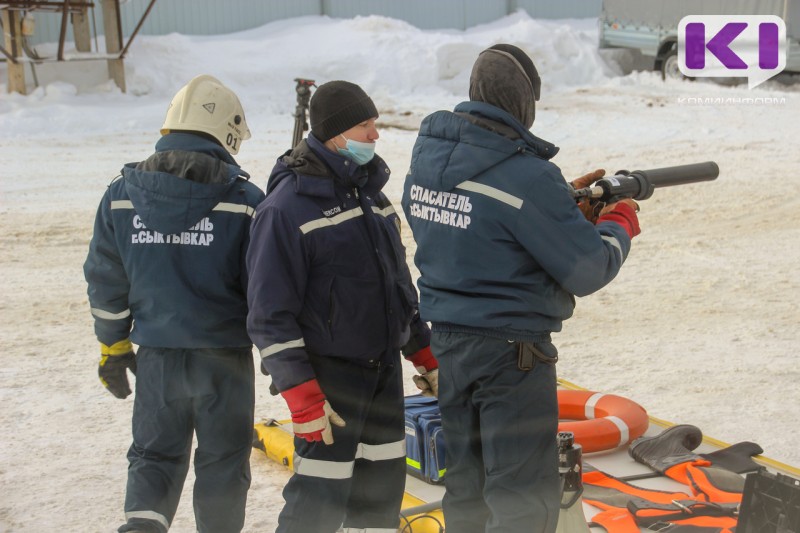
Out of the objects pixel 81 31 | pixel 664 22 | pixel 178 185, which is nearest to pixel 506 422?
pixel 178 185

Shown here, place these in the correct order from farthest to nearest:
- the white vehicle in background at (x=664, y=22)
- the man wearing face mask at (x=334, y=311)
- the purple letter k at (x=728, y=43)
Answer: the purple letter k at (x=728, y=43) < the white vehicle in background at (x=664, y=22) < the man wearing face mask at (x=334, y=311)

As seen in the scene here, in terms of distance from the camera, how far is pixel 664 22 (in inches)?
796

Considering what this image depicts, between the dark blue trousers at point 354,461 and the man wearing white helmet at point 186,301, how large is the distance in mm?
308

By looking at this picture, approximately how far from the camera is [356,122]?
12.2ft

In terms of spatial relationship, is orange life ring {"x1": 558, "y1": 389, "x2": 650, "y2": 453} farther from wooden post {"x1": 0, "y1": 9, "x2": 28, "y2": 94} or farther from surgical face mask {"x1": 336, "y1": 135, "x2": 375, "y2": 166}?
wooden post {"x1": 0, "y1": 9, "x2": 28, "y2": 94}

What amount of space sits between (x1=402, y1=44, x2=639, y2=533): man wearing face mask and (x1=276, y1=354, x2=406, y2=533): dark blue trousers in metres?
0.36

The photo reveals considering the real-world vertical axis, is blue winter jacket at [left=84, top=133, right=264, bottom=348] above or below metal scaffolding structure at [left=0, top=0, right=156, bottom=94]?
above

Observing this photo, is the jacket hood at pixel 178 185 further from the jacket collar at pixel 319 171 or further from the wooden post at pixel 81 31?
the wooden post at pixel 81 31

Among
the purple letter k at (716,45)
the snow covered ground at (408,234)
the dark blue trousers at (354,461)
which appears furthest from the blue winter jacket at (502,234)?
the purple letter k at (716,45)

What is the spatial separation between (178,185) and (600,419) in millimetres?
2475

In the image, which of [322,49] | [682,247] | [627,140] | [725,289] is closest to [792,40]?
[627,140]

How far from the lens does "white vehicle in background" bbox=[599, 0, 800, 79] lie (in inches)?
719

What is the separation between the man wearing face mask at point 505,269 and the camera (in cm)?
334

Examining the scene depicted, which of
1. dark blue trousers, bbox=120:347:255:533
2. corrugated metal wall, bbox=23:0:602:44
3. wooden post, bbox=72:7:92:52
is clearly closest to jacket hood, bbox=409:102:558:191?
dark blue trousers, bbox=120:347:255:533
